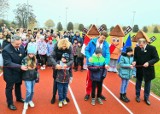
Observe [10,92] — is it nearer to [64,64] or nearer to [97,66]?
[64,64]

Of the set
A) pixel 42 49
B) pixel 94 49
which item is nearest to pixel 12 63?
pixel 94 49

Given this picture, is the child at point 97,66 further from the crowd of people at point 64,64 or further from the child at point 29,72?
the child at point 29,72

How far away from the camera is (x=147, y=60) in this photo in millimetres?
7422

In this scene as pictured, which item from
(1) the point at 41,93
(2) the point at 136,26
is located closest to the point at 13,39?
(1) the point at 41,93

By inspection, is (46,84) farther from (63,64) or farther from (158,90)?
(158,90)

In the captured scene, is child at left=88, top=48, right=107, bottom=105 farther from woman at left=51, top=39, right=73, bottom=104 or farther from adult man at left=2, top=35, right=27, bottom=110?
adult man at left=2, top=35, right=27, bottom=110

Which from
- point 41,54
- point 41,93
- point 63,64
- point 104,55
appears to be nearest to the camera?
point 63,64

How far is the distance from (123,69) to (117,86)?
7.00ft

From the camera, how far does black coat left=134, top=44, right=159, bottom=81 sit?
7.31 m

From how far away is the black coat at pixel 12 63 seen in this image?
6.19 meters

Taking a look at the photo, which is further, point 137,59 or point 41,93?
point 41,93

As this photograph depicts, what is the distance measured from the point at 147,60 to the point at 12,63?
4.12 metres

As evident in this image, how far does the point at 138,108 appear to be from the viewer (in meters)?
7.20

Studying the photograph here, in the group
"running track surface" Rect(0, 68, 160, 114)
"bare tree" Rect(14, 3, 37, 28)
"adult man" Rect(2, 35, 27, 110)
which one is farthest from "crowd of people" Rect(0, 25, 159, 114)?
"bare tree" Rect(14, 3, 37, 28)
